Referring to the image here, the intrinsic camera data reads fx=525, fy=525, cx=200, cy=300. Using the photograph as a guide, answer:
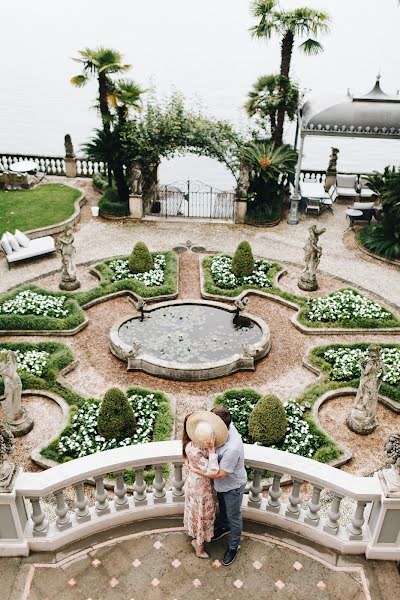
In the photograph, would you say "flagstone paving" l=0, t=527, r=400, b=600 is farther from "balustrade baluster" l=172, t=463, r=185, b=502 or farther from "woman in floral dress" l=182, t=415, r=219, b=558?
"balustrade baluster" l=172, t=463, r=185, b=502

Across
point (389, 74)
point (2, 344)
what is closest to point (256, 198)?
point (2, 344)

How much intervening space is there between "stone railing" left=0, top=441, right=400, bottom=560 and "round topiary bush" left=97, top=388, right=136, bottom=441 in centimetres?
392

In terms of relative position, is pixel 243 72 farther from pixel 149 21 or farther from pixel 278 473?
pixel 149 21

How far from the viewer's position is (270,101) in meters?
22.3

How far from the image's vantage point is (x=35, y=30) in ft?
587

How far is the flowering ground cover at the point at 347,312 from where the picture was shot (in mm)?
15125

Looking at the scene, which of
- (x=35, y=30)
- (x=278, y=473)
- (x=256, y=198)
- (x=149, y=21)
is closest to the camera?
(x=278, y=473)

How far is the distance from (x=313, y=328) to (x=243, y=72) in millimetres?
85383

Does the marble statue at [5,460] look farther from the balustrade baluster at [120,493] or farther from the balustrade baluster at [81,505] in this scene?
→ the balustrade baluster at [120,493]

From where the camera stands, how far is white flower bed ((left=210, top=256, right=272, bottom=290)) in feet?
56.0

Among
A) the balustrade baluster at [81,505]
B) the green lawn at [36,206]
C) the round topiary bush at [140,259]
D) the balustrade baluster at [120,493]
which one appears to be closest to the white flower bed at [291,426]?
the balustrade baluster at [120,493]

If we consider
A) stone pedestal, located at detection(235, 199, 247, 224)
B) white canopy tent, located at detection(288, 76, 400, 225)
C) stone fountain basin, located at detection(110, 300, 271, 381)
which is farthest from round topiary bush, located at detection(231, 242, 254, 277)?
white canopy tent, located at detection(288, 76, 400, 225)

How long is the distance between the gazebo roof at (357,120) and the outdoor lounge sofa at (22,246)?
442 inches

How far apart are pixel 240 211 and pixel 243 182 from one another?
1189 millimetres
